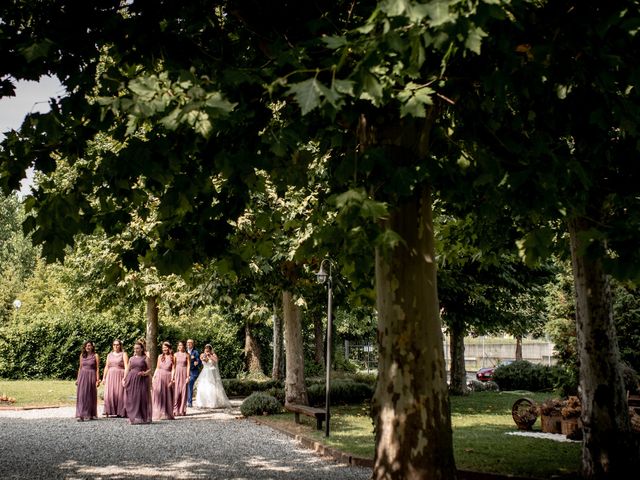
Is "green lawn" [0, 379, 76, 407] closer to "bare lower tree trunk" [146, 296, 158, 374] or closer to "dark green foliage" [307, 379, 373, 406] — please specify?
"bare lower tree trunk" [146, 296, 158, 374]

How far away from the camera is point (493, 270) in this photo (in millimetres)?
23438

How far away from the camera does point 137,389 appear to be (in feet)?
57.9

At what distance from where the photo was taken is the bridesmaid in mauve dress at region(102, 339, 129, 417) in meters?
18.7

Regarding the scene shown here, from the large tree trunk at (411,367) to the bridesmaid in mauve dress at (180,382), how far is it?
1382 centimetres

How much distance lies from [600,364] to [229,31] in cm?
619

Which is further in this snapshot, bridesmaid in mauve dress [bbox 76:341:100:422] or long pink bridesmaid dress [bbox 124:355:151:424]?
bridesmaid in mauve dress [bbox 76:341:100:422]

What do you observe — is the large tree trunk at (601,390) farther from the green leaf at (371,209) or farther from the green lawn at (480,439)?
the green leaf at (371,209)

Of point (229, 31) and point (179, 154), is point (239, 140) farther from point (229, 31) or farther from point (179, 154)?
point (229, 31)

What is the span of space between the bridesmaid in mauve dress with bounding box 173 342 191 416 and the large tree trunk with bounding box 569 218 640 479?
511 inches

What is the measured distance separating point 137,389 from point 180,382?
2636 mm

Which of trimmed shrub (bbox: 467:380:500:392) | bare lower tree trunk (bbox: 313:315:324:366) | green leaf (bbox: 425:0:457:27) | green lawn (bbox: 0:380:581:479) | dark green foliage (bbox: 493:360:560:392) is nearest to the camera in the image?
green leaf (bbox: 425:0:457:27)

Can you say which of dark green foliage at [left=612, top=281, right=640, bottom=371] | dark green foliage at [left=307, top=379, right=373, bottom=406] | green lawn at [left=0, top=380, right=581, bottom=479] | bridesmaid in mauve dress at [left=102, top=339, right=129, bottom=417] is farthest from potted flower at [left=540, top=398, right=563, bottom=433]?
bridesmaid in mauve dress at [left=102, top=339, right=129, bottom=417]

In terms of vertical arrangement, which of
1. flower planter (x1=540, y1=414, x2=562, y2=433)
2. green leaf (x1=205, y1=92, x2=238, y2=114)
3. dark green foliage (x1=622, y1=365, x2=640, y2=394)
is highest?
green leaf (x1=205, y1=92, x2=238, y2=114)

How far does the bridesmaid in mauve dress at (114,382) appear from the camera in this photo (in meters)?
18.7
